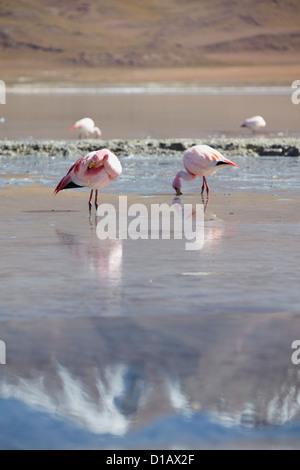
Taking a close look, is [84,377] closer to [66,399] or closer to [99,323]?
[66,399]

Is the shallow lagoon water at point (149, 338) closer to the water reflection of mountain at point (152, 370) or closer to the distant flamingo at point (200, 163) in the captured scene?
the water reflection of mountain at point (152, 370)

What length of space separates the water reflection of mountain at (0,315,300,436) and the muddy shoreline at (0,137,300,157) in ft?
41.3

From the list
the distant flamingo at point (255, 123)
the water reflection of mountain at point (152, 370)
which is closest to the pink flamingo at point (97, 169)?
the water reflection of mountain at point (152, 370)

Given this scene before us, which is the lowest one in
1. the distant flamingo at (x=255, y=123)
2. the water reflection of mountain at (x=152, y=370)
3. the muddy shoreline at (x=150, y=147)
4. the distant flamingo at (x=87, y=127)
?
the water reflection of mountain at (x=152, y=370)

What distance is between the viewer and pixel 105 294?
6.72 meters

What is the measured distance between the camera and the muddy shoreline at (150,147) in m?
18.4

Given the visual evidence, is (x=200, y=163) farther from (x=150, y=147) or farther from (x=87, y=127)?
(x=87, y=127)

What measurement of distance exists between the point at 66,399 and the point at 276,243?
442cm

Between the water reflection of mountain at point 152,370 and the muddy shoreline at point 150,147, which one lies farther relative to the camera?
the muddy shoreline at point 150,147

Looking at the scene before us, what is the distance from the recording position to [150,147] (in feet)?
63.2

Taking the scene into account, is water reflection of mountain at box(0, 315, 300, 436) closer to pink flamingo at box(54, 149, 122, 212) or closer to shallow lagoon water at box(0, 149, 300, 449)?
shallow lagoon water at box(0, 149, 300, 449)

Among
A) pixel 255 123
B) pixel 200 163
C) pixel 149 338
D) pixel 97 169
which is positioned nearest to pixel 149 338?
pixel 149 338

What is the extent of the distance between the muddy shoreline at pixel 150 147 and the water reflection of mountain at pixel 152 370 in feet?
41.3

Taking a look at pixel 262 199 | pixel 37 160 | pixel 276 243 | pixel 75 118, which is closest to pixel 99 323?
pixel 276 243
